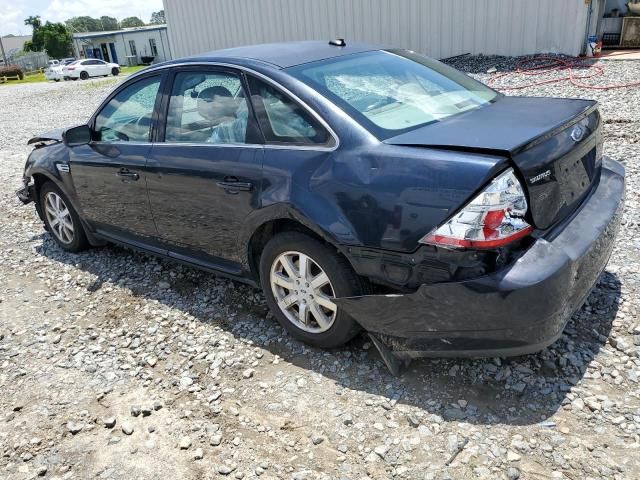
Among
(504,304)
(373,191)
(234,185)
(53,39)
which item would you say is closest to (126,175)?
(234,185)

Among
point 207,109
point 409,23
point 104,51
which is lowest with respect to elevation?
point 104,51

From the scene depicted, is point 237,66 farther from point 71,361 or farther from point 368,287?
point 71,361

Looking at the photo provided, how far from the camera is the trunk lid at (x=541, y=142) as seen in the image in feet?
8.18

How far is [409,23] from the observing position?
1539 cm

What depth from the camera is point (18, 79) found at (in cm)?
4512

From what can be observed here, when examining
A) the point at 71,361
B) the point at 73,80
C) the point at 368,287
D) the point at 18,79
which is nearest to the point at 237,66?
the point at 368,287

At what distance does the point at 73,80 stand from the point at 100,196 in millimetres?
37039

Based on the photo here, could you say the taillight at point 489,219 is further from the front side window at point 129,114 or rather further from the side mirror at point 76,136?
the side mirror at point 76,136

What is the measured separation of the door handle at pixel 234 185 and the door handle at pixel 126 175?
3.03 ft

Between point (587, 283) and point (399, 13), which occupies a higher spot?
point (399, 13)

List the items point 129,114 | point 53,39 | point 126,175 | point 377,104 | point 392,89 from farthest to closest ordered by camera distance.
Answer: point 53,39 → point 129,114 → point 126,175 → point 392,89 → point 377,104

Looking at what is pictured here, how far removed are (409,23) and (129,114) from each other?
42.4ft

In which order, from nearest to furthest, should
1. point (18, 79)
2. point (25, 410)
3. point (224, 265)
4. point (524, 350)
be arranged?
point (524, 350), point (25, 410), point (224, 265), point (18, 79)

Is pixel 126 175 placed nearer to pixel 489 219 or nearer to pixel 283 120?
pixel 283 120
